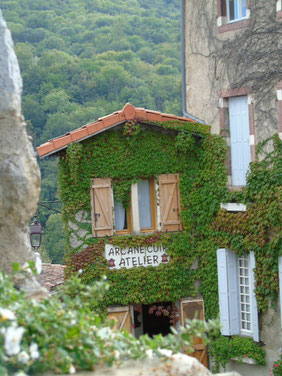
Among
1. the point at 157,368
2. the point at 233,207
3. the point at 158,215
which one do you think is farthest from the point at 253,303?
the point at 157,368

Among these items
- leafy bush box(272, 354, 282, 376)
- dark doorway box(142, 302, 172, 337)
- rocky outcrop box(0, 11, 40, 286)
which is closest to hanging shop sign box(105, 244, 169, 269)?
dark doorway box(142, 302, 172, 337)

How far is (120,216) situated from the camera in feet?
47.8

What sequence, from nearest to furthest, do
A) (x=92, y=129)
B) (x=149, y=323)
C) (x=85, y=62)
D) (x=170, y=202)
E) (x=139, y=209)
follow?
(x=92, y=129) → (x=170, y=202) → (x=139, y=209) → (x=149, y=323) → (x=85, y=62)

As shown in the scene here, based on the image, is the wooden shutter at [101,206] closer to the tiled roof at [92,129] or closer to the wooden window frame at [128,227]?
the wooden window frame at [128,227]

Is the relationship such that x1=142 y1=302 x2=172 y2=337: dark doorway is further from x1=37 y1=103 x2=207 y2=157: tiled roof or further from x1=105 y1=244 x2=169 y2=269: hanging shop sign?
x1=37 y1=103 x2=207 y2=157: tiled roof

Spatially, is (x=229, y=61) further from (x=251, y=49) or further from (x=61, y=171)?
(x=61, y=171)

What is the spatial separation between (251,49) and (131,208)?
3.89 metres

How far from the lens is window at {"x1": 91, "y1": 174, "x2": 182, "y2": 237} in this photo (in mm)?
14180

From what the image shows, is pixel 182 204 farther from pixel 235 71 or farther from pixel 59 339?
pixel 59 339

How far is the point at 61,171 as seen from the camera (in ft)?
46.7

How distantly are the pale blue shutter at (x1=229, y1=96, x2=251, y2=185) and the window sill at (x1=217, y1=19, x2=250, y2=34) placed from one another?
134 cm

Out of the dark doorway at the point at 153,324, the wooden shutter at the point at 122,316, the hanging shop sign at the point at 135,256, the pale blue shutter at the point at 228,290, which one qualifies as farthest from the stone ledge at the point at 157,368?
the dark doorway at the point at 153,324

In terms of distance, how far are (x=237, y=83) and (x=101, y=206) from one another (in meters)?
3.56

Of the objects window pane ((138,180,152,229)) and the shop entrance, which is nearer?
window pane ((138,180,152,229))
